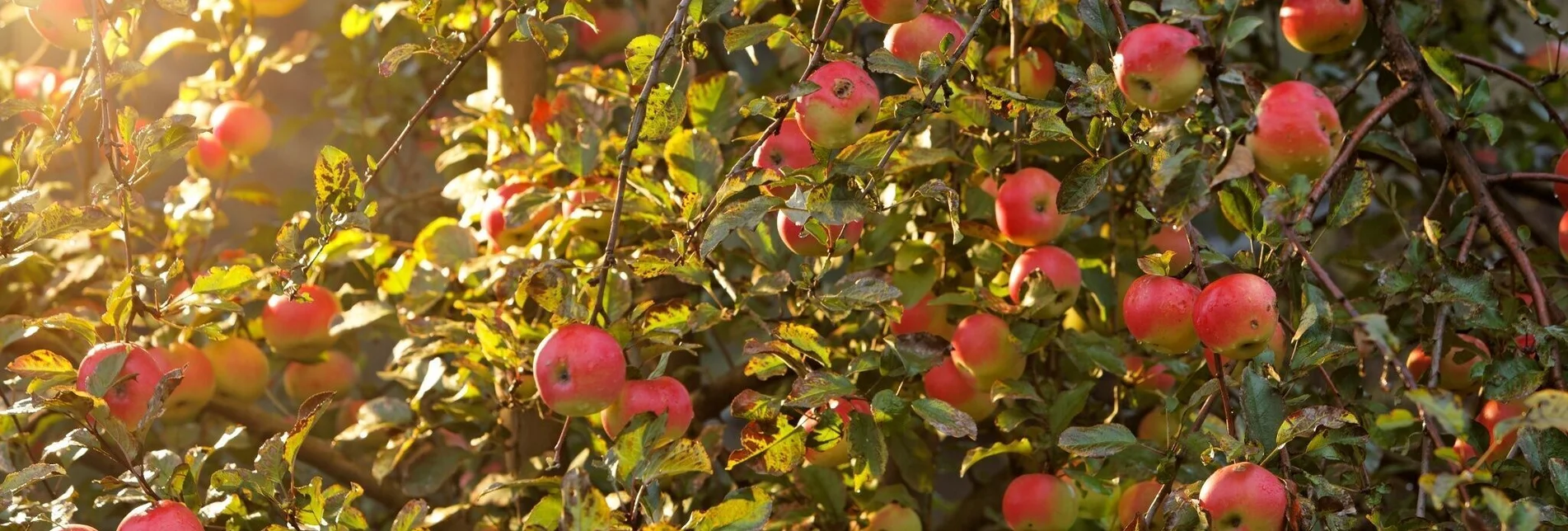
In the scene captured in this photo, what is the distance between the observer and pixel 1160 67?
2.43ft

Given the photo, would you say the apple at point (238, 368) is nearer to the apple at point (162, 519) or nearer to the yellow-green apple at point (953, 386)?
the apple at point (162, 519)

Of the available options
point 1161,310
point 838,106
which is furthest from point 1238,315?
point 838,106

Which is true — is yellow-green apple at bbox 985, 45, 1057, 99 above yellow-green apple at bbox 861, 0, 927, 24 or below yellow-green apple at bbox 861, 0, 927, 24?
below

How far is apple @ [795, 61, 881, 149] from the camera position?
0.81 meters

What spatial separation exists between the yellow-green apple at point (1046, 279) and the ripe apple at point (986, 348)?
0.03 meters

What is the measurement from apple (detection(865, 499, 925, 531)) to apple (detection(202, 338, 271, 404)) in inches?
27.1

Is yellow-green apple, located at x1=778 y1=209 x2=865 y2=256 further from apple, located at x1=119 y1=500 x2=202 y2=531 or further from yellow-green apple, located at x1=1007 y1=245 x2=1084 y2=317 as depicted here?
apple, located at x1=119 y1=500 x2=202 y2=531

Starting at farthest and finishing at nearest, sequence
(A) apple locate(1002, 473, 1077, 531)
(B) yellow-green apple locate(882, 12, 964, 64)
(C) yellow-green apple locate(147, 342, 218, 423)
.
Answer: (C) yellow-green apple locate(147, 342, 218, 423)
(A) apple locate(1002, 473, 1077, 531)
(B) yellow-green apple locate(882, 12, 964, 64)

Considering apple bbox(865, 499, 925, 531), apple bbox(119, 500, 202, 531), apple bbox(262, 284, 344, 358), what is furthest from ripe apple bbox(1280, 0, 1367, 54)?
apple bbox(262, 284, 344, 358)

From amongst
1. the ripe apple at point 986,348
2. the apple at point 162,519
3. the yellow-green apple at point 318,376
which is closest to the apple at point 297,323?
the yellow-green apple at point 318,376

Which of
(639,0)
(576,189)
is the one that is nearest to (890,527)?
(576,189)

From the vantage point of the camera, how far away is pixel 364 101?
6.02 feet

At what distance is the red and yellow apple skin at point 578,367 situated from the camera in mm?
849

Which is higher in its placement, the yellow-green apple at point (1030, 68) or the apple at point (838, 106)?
the apple at point (838, 106)
